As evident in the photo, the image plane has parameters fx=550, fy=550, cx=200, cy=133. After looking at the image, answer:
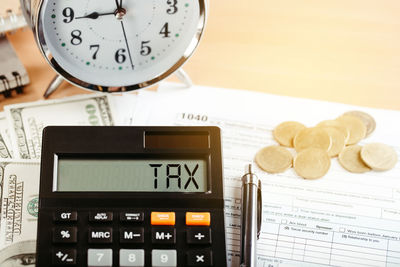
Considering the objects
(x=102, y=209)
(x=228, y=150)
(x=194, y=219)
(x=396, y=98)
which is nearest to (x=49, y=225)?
(x=102, y=209)

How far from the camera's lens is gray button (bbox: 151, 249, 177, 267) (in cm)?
59

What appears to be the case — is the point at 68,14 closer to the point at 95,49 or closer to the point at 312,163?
the point at 95,49

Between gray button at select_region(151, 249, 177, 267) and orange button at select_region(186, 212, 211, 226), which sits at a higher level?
orange button at select_region(186, 212, 211, 226)

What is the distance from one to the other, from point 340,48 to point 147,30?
34 centimetres

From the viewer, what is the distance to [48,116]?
782mm

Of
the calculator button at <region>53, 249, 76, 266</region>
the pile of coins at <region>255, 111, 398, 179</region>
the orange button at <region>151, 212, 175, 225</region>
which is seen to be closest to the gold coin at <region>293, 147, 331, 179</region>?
the pile of coins at <region>255, 111, 398, 179</region>

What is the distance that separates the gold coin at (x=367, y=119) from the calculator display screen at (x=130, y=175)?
275 mm

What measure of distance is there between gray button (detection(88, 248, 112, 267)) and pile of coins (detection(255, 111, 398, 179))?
25 centimetres

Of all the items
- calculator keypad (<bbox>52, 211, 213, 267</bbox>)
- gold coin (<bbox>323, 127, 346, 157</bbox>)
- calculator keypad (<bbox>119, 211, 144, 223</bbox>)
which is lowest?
calculator keypad (<bbox>52, 211, 213, 267</bbox>)

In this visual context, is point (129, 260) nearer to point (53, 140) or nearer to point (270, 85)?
point (53, 140)

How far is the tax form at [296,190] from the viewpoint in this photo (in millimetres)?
678

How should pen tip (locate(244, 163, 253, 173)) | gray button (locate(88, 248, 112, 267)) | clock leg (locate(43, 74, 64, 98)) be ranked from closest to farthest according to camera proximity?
gray button (locate(88, 248, 112, 267)) → pen tip (locate(244, 163, 253, 173)) → clock leg (locate(43, 74, 64, 98))

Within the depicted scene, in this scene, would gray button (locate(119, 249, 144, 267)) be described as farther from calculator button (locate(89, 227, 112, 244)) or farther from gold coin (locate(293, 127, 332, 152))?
gold coin (locate(293, 127, 332, 152))

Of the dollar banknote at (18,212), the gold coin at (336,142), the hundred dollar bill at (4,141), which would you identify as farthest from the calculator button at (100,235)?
the gold coin at (336,142)
